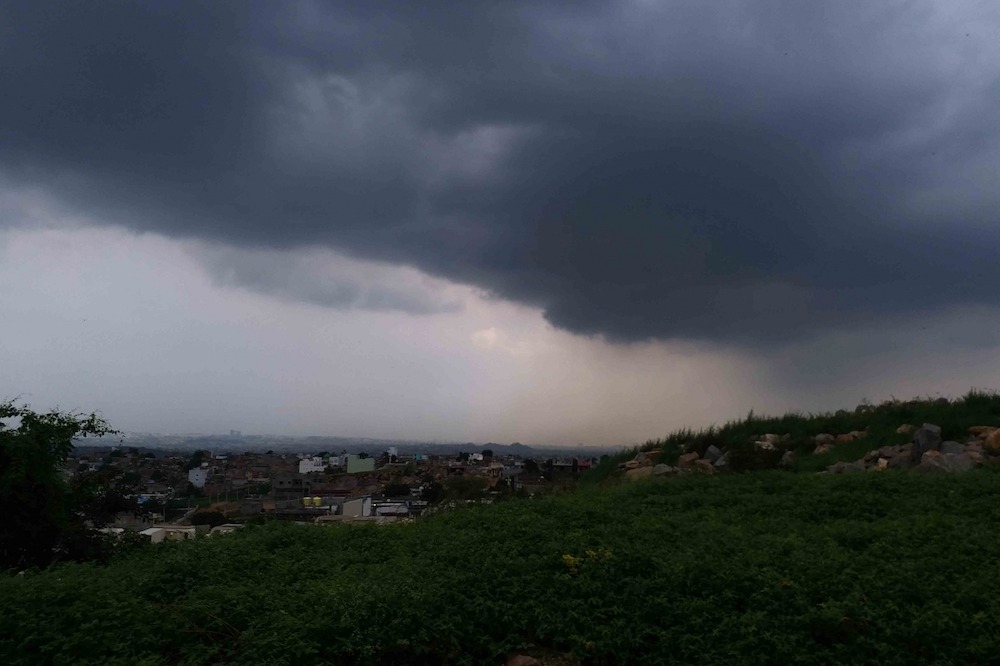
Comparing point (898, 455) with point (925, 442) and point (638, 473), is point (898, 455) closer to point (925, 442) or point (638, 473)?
point (925, 442)

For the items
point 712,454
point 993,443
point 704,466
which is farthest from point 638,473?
point 993,443

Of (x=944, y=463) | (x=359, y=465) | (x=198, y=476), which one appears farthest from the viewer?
(x=359, y=465)

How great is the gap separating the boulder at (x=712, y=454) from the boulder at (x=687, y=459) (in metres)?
0.23

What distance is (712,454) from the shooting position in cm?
1513

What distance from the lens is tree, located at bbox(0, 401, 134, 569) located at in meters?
8.00

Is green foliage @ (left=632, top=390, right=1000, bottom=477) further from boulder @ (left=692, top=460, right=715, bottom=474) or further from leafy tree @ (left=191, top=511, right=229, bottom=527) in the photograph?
leafy tree @ (left=191, top=511, right=229, bottom=527)

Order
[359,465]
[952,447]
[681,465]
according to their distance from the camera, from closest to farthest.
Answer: [952,447], [681,465], [359,465]

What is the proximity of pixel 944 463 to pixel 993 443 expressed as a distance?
5.15ft

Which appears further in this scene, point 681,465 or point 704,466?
point 681,465

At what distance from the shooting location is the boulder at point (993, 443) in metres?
12.1

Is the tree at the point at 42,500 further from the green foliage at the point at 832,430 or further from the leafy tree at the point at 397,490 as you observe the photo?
the green foliage at the point at 832,430

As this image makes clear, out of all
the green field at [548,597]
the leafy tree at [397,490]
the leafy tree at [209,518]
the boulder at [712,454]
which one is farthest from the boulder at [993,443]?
the leafy tree at [209,518]

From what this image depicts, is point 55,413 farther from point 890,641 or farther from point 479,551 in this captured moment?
point 890,641

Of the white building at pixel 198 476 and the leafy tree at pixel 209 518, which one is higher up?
the white building at pixel 198 476
